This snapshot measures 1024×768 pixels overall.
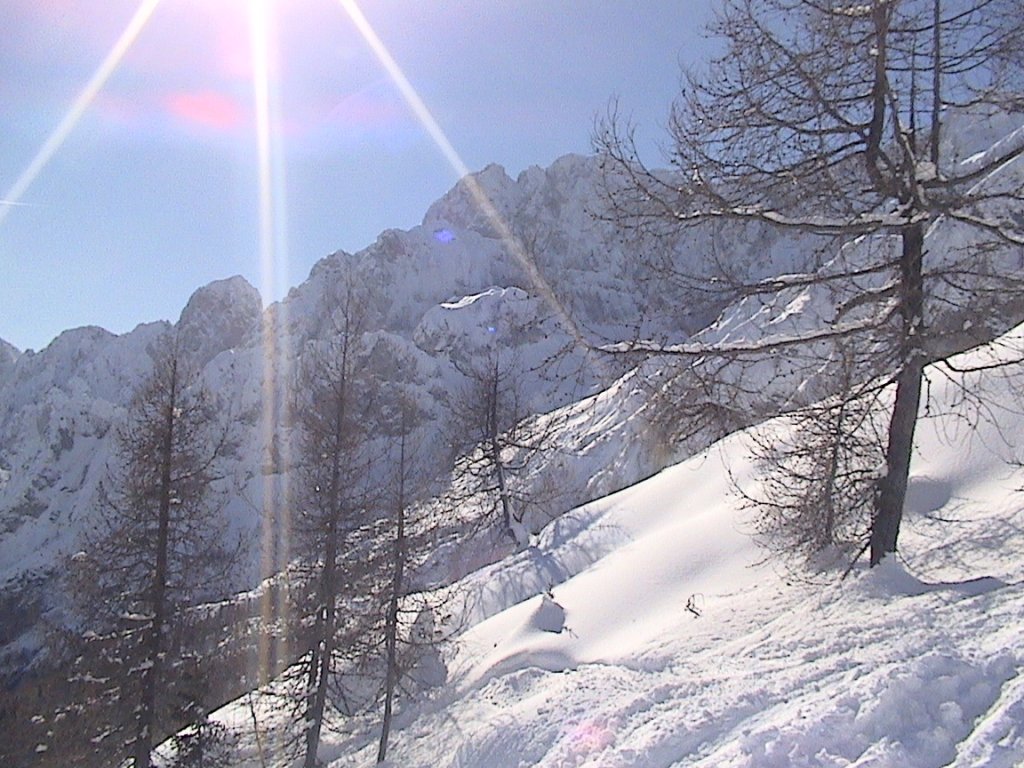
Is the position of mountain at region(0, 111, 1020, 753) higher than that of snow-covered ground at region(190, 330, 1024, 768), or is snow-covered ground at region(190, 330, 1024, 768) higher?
mountain at region(0, 111, 1020, 753)

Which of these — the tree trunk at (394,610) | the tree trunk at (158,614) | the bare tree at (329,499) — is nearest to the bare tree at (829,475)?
the tree trunk at (394,610)

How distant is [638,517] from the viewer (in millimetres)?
12344

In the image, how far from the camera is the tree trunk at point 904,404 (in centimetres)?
535

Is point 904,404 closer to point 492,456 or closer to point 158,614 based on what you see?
point 158,614

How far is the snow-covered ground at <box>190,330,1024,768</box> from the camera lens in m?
3.38

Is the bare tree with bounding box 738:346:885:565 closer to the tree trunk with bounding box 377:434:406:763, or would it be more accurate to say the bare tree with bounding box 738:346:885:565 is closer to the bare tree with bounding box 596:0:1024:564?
the bare tree with bounding box 596:0:1024:564

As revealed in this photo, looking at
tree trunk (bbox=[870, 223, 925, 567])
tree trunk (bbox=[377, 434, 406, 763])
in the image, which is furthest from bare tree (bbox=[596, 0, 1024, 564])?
tree trunk (bbox=[377, 434, 406, 763])

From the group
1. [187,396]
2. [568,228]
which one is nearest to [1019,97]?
[187,396]

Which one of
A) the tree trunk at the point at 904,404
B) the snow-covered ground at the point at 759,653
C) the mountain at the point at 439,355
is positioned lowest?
the snow-covered ground at the point at 759,653

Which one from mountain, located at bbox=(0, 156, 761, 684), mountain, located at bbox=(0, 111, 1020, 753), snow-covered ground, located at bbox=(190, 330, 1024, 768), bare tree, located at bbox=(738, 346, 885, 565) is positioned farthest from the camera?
mountain, located at bbox=(0, 156, 761, 684)

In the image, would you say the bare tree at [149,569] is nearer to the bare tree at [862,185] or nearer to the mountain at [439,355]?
the mountain at [439,355]

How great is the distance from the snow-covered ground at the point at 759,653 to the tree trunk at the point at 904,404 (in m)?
0.29

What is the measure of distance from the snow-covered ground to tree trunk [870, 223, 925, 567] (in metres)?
0.29

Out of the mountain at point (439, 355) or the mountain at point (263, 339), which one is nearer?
the mountain at point (439, 355)
